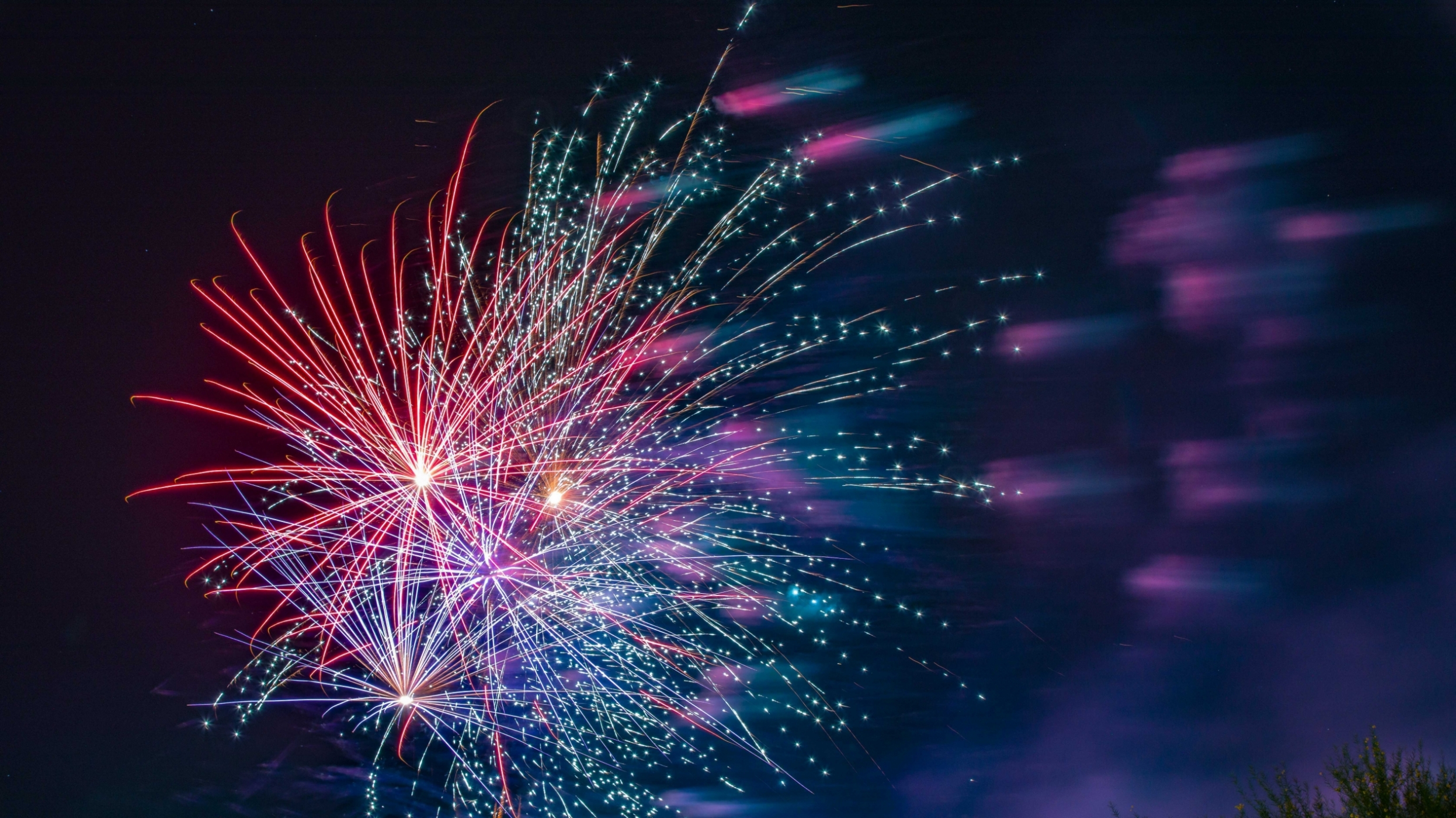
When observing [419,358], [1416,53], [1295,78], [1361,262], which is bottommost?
[419,358]

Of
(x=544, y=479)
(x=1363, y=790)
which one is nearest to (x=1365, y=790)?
(x=1363, y=790)

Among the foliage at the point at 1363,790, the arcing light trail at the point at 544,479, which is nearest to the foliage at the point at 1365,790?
the foliage at the point at 1363,790

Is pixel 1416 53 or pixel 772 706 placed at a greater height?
pixel 1416 53

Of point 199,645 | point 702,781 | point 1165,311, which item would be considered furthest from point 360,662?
point 1165,311

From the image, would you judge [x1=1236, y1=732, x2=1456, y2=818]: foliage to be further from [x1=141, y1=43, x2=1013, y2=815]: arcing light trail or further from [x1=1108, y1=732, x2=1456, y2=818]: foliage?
[x1=141, y1=43, x2=1013, y2=815]: arcing light trail

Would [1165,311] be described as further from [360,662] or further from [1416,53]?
[360,662]

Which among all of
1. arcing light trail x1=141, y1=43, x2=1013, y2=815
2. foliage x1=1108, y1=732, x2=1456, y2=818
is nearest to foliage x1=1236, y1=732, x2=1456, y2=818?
foliage x1=1108, y1=732, x2=1456, y2=818

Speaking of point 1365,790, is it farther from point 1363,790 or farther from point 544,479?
point 544,479

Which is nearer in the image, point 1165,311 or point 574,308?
point 574,308

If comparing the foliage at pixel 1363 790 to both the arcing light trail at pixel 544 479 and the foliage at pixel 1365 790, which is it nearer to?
the foliage at pixel 1365 790
